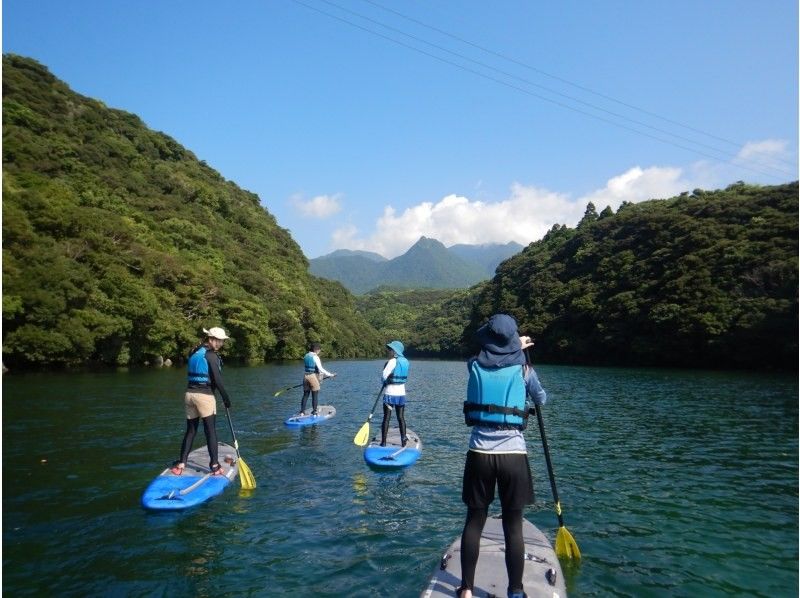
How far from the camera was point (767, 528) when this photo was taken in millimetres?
7605

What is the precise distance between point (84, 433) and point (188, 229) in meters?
59.6

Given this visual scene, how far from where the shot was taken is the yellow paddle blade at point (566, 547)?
20.3 ft

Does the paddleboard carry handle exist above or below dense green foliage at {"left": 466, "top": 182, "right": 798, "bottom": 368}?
below

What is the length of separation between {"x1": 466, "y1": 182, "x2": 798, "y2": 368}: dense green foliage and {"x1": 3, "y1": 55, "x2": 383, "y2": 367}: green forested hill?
42.0 metres

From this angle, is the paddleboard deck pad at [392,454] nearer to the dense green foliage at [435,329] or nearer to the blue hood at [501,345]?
the blue hood at [501,345]

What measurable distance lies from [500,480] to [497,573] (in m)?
1.22

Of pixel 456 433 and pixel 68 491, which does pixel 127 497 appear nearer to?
pixel 68 491

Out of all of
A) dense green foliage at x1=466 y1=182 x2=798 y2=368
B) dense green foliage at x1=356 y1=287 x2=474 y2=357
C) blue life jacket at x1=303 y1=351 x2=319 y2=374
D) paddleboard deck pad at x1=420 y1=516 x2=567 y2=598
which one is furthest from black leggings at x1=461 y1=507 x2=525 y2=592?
dense green foliage at x1=356 y1=287 x2=474 y2=357

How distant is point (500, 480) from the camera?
442cm

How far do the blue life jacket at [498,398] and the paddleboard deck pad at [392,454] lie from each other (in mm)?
6378

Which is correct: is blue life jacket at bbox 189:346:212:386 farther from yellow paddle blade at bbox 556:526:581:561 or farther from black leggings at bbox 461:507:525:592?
yellow paddle blade at bbox 556:526:581:561

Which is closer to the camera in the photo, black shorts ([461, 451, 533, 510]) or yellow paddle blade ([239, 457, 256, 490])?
black shorts ([461, 451, 533, 510])

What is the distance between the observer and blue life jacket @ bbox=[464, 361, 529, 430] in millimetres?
4414

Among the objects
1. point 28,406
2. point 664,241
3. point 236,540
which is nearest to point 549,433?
point 236,540
